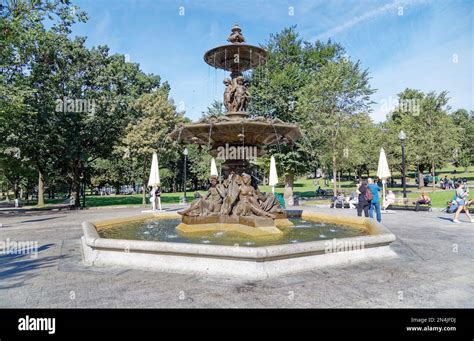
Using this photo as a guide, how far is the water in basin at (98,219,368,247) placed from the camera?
8953 millimetres

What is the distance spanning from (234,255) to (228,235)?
11.7 ft

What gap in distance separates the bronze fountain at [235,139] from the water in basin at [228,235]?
793 mm

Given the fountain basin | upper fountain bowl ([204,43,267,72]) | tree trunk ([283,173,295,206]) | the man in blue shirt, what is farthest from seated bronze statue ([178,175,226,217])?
tree trunk ([283,173,295,206])

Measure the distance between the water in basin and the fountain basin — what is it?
1.56m

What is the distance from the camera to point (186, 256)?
22.8 ft

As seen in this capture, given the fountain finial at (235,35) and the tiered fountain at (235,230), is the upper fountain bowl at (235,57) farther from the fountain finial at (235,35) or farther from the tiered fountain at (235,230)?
the fountain finial at (235,35)

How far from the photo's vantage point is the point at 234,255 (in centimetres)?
645

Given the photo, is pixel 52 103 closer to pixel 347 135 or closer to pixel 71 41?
pixel 71 41

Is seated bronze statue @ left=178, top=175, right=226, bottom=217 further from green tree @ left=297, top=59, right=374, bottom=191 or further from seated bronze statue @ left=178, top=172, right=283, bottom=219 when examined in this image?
green tree @ left=297, top=59, right=374, bottom=191

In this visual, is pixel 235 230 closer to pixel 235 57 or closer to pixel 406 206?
pixel 235 57

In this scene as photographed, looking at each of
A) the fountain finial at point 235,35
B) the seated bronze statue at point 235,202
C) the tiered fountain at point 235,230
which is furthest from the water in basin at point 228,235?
the fountain finial at point 235,35

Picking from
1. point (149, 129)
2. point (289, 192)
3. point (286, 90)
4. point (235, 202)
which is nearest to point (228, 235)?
point (235, 202)
